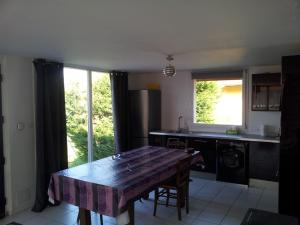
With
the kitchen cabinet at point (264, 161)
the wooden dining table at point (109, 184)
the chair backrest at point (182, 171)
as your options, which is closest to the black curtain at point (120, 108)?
the wooden dining table at point (109, 184)

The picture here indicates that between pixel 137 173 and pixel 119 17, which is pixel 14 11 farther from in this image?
pixel 137 173

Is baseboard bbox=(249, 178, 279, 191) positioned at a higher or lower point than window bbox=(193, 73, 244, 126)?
lower

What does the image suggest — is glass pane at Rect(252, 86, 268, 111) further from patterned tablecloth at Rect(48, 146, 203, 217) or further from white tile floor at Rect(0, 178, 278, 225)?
patterned tablecloth at Rect(48, 146, 203, 217)

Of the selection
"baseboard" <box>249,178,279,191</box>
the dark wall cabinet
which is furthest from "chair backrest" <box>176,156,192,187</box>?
"baseboard" <box>249,178,279,191</box>

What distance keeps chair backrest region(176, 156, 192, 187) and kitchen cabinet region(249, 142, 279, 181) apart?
1.66 meters

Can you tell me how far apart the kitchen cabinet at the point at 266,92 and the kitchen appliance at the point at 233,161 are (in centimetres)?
88

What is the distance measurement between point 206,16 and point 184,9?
0.26m

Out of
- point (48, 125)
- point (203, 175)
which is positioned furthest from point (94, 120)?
point (203, 175)

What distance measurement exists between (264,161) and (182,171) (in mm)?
1954

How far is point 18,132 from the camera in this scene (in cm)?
379

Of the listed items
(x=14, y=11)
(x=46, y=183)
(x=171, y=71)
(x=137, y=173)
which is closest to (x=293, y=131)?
(x=171, y=71)

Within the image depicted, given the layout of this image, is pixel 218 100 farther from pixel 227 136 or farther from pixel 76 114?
pixel 76 114

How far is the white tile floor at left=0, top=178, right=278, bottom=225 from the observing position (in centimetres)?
349

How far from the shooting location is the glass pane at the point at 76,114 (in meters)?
4.77
